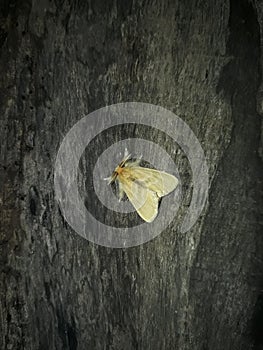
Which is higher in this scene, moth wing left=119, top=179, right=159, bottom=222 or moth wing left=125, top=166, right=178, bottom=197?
moth wing left=125, top=166, right=178, bottom=197

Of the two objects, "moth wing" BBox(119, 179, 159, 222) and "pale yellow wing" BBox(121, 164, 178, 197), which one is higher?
"pale yellow wing" BBox(121, 164, 178, 197)

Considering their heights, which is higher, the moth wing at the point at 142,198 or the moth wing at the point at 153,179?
the moth wing at the point at 153,179

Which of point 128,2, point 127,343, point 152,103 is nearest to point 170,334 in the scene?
point 127,343

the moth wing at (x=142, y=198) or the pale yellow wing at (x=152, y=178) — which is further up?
the pale yellow wing at (x=152, y=178)

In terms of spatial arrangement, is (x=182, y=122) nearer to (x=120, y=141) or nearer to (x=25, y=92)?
(x=120, y=141)
